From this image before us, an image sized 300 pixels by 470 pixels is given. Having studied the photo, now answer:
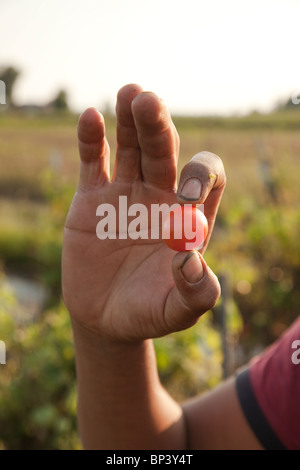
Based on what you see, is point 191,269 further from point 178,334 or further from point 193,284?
point 178,334

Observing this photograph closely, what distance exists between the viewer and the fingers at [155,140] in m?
0.99

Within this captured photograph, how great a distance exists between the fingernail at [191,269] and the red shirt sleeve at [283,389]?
66 cm

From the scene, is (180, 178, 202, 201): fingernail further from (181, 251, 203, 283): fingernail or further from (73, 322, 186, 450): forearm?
(73, 322, 186, 450): forearm

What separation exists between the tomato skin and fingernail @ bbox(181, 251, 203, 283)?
0.05 metres

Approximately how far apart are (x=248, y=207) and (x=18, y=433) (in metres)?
2.94

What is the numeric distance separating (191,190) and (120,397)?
63cm

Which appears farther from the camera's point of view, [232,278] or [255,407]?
[232,278]

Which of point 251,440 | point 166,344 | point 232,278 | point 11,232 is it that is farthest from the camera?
point 11,232

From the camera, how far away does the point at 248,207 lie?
484 cm

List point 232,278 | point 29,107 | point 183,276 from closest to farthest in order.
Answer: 1. point 183,276
2. point 232,278
3. point 29,107

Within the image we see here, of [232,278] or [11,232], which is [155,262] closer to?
[232,278]

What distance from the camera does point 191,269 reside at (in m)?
0.92

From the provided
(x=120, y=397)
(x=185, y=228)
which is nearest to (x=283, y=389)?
(x=120, y=397)

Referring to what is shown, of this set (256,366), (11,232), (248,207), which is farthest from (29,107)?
(256,366)
